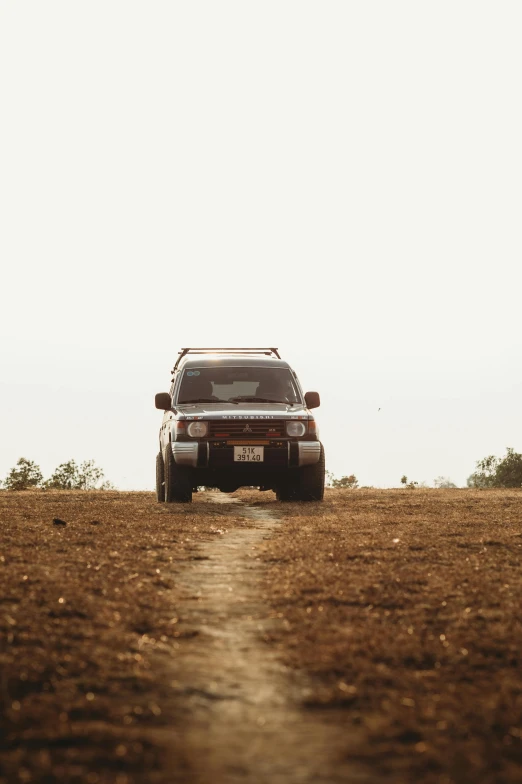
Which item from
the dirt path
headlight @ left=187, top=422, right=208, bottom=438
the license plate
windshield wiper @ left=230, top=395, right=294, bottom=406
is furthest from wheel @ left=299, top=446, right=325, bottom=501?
the dirt path

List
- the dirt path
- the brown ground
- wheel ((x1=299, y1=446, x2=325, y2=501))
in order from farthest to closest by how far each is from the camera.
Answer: wheel ((x1=299, y1=446, x2=325, y2=501)) < the brown ground < the dirt path

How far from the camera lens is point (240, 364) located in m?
17.8

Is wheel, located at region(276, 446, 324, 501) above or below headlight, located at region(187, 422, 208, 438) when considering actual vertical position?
below

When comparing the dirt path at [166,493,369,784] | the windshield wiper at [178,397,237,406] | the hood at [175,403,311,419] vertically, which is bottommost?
the dirt path at [166,493,369,784]

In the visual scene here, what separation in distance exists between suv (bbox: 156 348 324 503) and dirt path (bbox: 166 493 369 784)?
907cm

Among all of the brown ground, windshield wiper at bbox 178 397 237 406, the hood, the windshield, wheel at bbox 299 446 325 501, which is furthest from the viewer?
the windshield

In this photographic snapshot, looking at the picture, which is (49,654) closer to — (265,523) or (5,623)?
(5,623)

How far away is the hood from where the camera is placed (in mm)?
15992

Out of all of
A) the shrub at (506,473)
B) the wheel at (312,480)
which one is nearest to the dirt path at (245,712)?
the wheel at (312,480)

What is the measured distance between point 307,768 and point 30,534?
7.19 m

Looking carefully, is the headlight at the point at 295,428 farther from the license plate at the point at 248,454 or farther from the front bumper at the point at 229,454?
the license plate at the point at 248,454

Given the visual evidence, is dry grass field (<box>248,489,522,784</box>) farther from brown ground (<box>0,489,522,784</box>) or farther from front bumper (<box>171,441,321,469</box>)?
front bumper (<box>171,441,321,469</box>)

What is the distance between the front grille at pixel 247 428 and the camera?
1584cm

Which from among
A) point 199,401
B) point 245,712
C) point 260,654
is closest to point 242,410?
point 199,401
